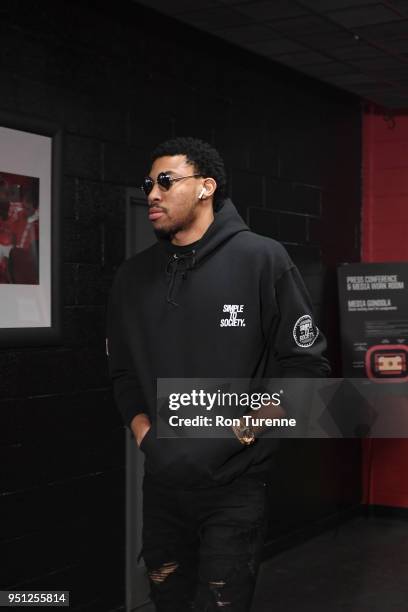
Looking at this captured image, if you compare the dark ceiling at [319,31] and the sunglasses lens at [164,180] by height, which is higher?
the dark ceiling at [319,31]

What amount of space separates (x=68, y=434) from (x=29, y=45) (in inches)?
56.4

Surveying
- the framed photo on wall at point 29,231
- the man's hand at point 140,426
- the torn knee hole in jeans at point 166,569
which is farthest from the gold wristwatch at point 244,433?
the framed photo on wall at point 29,231

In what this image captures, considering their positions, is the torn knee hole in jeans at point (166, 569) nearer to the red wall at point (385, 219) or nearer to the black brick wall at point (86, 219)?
the black brick wall at point (86, 219)

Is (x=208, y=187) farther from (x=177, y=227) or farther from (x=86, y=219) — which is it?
(x=86, y=219)

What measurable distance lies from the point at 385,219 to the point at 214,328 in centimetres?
399

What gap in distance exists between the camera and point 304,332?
2168mm

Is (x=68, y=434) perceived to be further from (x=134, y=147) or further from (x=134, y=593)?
(x=134, y=147)

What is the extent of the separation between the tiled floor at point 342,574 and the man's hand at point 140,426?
211cm

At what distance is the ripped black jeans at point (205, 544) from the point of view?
208cm

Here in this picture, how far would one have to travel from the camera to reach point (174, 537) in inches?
84.1

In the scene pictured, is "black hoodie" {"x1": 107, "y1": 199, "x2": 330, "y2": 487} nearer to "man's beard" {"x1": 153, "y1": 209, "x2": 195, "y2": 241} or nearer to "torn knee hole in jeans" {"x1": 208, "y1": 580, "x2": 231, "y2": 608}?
"man's beard" {"x1": 153, "y1": 209, "x2": 195, "y2": 241}

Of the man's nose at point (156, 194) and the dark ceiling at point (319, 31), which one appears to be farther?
the dark ceiling at point (319, 31)

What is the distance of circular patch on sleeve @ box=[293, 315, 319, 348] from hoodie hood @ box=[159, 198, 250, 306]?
269 millimetres

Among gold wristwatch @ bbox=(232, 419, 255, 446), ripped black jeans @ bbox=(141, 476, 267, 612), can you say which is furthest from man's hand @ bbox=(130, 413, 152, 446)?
gold wristwatch @ bbox=(232, 419, 255, 446)
